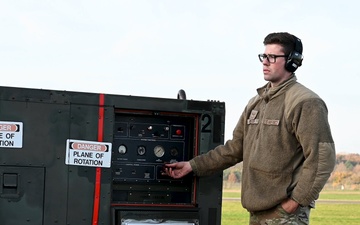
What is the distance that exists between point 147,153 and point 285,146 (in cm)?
139

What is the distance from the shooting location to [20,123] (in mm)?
5535

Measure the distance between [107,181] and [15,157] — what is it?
30.1 inches

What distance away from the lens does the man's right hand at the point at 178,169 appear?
5.88 meters

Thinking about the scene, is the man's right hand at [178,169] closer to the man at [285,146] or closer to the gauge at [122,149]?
the gauge at [122,149]

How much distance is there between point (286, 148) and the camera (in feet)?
16.4

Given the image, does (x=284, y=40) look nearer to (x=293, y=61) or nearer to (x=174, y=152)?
(x=293, y=61)

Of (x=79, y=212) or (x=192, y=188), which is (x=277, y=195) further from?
(x=79, y=212)

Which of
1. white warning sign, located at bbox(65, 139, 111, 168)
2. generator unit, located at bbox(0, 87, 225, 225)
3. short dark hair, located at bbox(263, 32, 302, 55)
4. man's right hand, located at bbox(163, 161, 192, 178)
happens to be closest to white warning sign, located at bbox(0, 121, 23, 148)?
generator unit, located at bbox(0, 87, 225, 225)

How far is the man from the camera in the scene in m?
4.82

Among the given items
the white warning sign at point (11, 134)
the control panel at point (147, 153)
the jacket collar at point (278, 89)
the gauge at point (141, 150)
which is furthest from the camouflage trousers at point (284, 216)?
the white warning sign at point (11, 134)

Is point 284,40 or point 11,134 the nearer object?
point 284,40

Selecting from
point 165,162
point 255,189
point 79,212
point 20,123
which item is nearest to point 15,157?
point 20,123

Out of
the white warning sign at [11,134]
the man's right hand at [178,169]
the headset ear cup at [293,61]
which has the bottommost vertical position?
the man's right hand at [178,169]

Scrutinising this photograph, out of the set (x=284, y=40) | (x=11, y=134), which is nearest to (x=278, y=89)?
(x=284, y=40)
